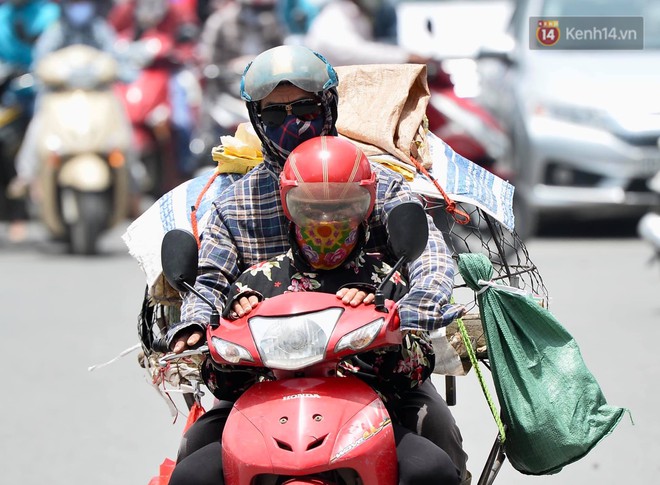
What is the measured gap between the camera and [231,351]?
3535 mm

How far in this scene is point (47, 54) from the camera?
1366 cm

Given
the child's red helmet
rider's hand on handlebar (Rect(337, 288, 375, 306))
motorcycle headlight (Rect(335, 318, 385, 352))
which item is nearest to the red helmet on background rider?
the child's red helmet

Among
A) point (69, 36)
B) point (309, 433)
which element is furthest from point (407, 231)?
point (69, 36)

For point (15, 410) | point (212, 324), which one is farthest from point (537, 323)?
point (15, 410)

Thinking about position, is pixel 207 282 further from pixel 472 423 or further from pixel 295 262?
pixel 472 423

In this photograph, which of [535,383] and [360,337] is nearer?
[360,337]

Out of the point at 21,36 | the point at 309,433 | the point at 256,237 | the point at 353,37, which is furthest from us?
the point at 21,36

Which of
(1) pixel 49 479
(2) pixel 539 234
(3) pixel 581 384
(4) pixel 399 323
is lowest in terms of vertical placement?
(2) pixel 539 234

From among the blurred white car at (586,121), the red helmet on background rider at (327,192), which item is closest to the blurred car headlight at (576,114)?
the blurred white car at (586,121)

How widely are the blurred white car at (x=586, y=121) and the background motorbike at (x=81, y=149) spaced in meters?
3.30

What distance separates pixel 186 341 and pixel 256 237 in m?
0.46

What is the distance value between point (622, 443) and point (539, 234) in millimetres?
7654

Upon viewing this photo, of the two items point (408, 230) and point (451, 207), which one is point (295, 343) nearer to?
point (408, 230)

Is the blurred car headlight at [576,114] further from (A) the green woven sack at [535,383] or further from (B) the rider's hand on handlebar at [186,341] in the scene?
(B) the rider's hand on handlebar at [186,341]
